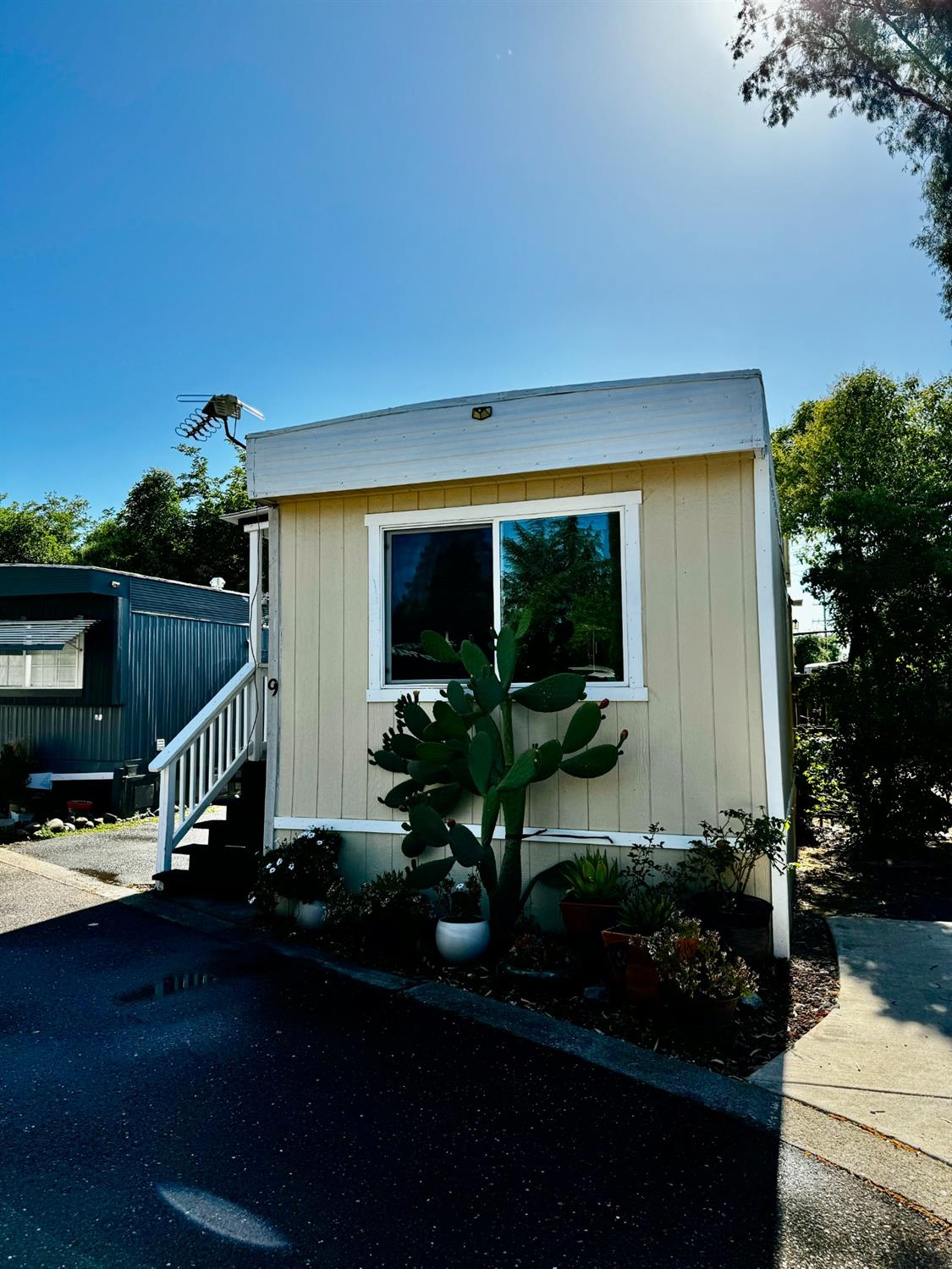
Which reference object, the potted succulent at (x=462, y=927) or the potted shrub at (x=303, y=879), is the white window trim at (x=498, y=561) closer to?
the potted shrub at (x=303, y=879)

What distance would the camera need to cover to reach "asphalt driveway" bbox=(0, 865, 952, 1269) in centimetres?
230

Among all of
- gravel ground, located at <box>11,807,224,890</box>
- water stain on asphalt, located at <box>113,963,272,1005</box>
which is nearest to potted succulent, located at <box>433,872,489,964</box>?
water stain on asphalt, located at <box>113,963,272,1005</box>

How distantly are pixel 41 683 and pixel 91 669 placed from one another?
3.34 ft

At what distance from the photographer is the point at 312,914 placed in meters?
5.30

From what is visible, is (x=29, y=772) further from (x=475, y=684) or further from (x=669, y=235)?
(x=669, y=235)

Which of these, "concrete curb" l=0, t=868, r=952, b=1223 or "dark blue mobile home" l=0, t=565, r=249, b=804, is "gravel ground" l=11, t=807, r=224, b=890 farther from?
"concrete curb" l=0, t=868, r=952, b=1223

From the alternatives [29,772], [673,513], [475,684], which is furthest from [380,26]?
[29,772]

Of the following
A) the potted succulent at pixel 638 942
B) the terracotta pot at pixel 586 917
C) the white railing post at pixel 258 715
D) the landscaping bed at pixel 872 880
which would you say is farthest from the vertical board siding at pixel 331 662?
the landscaping bed at pixel 872 880

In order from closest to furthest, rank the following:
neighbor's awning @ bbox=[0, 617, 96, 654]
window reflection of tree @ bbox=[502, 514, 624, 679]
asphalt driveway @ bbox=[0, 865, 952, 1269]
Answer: asphalt driveway @ bbox=[0, 865, 952, 1269]
window reflection of tree @ bbox=[502, 514, 624, 679]
neighbor's awning @ bbox=[0, 617, 96, 654]

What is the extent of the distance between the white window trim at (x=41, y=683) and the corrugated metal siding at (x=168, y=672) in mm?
626

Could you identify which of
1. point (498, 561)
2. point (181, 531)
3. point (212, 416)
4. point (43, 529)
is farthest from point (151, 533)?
point (498, 561)

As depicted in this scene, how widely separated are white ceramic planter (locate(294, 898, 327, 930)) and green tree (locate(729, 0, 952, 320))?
993cm

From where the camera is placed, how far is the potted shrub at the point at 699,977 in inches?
146

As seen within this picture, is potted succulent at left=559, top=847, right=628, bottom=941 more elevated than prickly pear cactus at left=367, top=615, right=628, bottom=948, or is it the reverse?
prickly pear cactus at left=367, top=615, right=628, bottom=948
